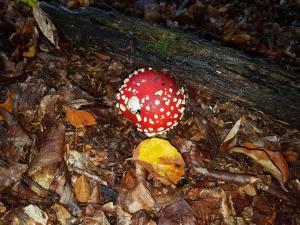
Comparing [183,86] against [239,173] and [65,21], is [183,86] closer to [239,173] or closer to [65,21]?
[239,173]

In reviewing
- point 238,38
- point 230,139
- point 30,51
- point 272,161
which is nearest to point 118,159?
point 230,139

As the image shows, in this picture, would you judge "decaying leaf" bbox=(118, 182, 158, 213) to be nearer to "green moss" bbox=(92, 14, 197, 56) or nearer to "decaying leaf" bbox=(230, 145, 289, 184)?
"decaying leaf" bbox=(230, 145, 289, 184)

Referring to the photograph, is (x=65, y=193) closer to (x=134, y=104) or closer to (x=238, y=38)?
(x=134, y=104)

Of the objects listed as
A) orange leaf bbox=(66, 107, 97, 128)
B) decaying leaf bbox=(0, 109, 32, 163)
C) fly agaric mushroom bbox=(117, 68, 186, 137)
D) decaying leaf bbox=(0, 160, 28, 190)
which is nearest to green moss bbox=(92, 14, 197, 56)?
fly agaric mushroom bbox=(117, 68, 186, 137)

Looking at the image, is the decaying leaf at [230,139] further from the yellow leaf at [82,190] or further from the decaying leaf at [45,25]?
the decaying leaf at [45,25]

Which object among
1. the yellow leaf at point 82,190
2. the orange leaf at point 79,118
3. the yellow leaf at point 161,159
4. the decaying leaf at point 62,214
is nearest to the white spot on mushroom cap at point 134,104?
the yellow leaf at point 161,159

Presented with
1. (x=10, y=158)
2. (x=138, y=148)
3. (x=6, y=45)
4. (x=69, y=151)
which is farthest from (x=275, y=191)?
(x=6, y=45)
